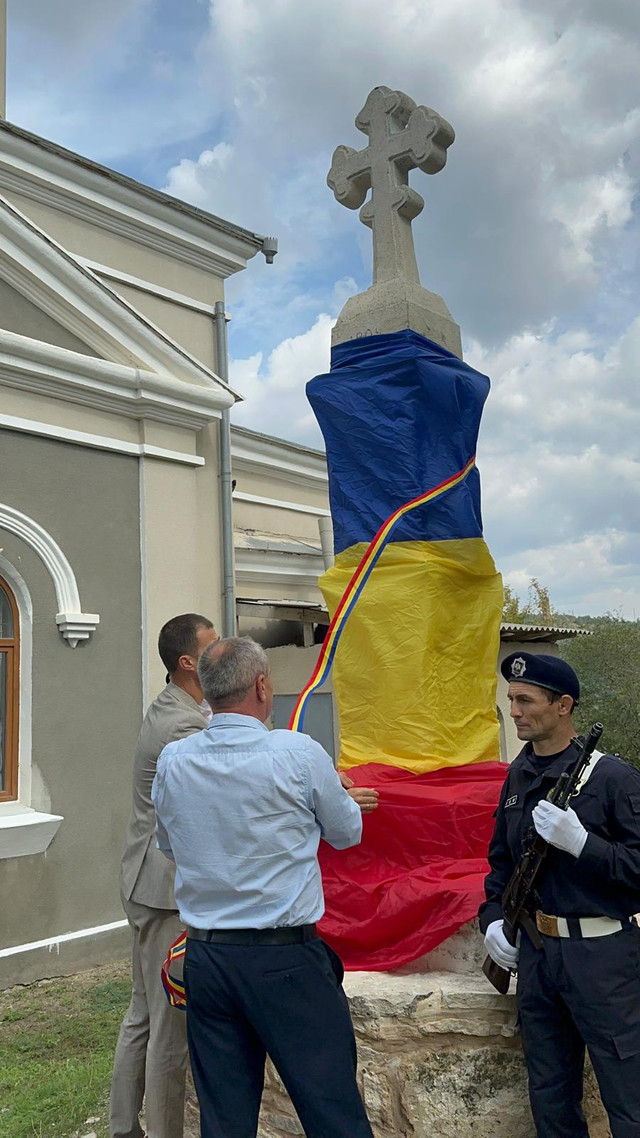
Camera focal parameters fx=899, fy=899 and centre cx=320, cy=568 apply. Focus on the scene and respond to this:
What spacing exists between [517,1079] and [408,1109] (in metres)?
0.36

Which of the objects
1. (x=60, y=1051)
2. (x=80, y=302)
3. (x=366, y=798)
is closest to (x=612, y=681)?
(x=80, y=302)

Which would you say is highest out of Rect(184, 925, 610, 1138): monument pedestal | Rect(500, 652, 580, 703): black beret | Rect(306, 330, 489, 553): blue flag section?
Rect(306, 330, 489, 553): blue flag section

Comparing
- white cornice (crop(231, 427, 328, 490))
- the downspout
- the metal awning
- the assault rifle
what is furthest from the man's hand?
white cornice (crop(231, 427, 328, 490))

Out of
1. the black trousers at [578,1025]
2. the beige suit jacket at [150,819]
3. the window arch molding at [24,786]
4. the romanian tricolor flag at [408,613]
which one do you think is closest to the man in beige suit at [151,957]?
the beige suit jacket at [150,819]

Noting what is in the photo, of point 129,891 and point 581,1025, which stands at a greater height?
point 129,891

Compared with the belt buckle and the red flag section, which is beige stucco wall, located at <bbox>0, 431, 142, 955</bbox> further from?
the belt buckle

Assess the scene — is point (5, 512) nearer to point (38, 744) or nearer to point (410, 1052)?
point (38, 744)

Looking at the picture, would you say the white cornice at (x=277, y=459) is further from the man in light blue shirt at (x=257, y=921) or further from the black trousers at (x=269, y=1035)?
the black trousers at (x=269, y=1035)

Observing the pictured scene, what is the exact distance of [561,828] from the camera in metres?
2.46

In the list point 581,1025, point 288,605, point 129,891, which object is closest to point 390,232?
point 129,891

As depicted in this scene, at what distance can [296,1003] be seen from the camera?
2.21m

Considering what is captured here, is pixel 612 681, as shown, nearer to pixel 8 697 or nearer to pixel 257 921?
pixel 8 697

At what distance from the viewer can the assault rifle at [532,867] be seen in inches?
100

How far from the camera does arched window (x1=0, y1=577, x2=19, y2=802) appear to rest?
21.0ft
